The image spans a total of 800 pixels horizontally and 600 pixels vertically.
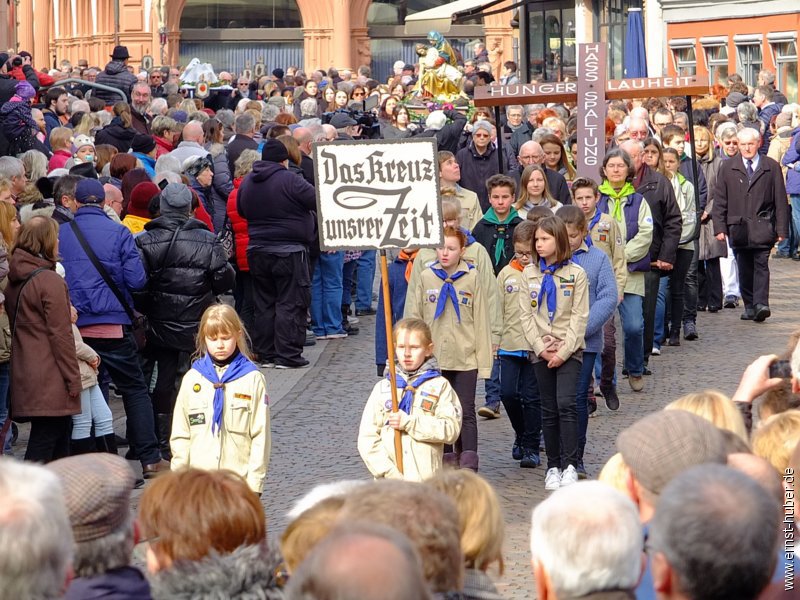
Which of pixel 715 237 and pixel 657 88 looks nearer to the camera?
pixel 657 88

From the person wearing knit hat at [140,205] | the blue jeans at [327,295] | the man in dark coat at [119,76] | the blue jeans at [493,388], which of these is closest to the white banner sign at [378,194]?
the person wearing knit hat at [140,205]

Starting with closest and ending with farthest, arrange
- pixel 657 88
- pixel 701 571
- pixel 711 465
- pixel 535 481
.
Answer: pixel 701 571 → pixel 711 465 → pixel 535 481 → pixel 657 88

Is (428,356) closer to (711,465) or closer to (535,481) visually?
(535,481)

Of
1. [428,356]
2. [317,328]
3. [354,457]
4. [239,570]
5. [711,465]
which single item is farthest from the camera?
[317,328]

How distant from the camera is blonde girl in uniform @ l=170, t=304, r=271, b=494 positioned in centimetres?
768

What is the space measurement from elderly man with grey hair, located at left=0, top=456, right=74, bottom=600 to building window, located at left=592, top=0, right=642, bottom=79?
2810 centimetres

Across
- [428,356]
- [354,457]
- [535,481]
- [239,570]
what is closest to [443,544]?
[239,570]

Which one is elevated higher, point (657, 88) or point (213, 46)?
point (213, 46)

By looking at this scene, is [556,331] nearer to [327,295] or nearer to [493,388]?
[493,388]

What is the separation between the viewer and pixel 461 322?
933 centimetres

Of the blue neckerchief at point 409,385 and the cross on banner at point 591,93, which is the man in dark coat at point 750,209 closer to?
the cross on banner at point 591,93

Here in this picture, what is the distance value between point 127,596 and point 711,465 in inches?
57.9

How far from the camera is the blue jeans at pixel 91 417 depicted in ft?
30.5

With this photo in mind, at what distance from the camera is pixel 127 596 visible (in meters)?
3.99
